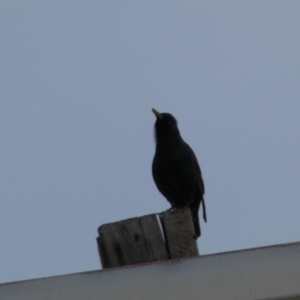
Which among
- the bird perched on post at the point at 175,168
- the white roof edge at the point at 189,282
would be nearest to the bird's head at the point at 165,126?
the bird perched on post at the point at 175,168

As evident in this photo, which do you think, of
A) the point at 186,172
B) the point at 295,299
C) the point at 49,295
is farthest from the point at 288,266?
the point at 186,172

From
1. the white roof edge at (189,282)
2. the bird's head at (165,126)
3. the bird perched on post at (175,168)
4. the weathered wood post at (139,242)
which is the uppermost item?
the bird's head at (165,126)

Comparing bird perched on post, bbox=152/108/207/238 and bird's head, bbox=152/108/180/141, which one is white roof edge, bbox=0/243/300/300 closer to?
bird perched on post, bbox=152/108/207/238

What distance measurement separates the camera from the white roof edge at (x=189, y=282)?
237cm

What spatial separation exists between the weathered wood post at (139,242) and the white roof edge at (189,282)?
0.28m

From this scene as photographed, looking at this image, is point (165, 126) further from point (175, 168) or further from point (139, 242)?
point (139, 242)

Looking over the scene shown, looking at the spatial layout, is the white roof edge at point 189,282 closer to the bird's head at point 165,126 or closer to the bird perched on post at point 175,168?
the bird perched on post at point 175,168

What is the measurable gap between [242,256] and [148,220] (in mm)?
448

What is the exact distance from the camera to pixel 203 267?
2432 mm

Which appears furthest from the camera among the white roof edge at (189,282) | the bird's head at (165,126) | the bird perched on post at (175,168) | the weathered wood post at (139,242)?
the bird's head at (165,126)

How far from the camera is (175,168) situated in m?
6.86

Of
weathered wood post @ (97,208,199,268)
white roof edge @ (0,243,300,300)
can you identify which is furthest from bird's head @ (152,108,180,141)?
white roof edge @ (0,243,300,300)

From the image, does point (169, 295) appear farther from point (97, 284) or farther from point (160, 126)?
point (160, 126)

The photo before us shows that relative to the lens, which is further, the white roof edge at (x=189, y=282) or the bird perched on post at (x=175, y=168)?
the bird perched on post at (x=175, y=168)
